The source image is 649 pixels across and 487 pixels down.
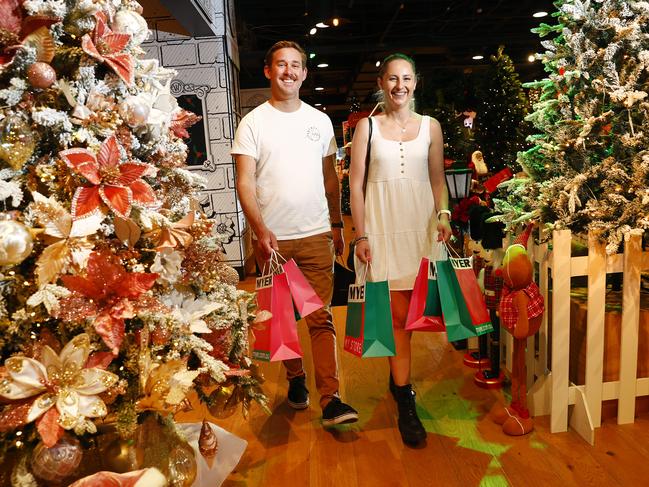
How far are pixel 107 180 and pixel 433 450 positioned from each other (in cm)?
172

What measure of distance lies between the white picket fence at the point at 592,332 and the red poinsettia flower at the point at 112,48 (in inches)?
71.4

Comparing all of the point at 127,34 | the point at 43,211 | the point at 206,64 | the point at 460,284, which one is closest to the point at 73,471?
the point at 43,211

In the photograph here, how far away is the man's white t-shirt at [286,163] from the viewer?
8.64ft

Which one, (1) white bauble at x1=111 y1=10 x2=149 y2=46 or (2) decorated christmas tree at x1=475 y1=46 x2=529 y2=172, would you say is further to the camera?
(2) decorated christmas tree at x1=475 y1=46 x2=529 y2=172

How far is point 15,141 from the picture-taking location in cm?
128

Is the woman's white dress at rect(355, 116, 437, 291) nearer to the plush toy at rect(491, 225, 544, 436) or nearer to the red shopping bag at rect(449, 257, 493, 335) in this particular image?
the red shopping bag at rect(449, 257, 493, 335)

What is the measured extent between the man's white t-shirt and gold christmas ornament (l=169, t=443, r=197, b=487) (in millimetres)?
1236

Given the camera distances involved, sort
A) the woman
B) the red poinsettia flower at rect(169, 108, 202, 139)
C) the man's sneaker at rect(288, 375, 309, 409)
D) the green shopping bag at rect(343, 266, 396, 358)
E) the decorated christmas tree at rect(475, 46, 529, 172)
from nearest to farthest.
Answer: the red poinsettia flower at rect(169, 108, 202, 139) < the green shopping bag at rect(343, 266, 396, 358) < the woman < the man's sneaker at rect(288, 375, 309, 409) < the decorated christmas tree at rect(475, 46, 529, 172)

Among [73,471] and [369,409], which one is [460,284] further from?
[73,471]

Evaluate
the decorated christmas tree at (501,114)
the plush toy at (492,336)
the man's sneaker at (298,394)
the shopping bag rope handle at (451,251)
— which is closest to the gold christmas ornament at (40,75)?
the shopping bag rope handle at (451,251)

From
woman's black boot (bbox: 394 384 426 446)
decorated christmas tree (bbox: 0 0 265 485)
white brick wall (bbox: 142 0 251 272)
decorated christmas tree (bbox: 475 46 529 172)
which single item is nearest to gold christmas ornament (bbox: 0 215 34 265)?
decorated christmas tree (bbox: 0 0 265 485)

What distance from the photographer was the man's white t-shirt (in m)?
2.63

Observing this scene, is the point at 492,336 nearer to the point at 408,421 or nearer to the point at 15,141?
the point at 408,421

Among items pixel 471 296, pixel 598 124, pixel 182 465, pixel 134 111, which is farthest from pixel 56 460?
pixel 598 124
